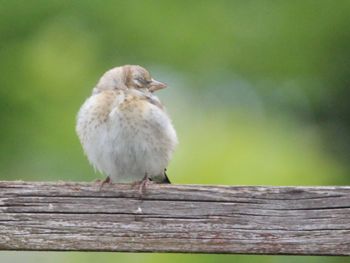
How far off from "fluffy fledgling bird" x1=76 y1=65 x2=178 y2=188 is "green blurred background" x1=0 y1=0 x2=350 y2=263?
1.15 m

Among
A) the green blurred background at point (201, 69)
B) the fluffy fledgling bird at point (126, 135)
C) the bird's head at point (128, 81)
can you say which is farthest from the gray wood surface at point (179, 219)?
the green blurred background at point (201, 69)

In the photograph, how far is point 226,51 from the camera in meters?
6.58

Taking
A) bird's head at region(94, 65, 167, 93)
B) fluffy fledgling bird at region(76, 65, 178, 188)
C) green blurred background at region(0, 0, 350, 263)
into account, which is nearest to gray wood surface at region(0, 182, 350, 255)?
fluffy fledgling bird at region(76, 65, 178, 188)

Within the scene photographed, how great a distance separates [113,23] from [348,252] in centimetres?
398

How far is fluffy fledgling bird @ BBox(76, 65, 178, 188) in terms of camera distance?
4441 millimetres

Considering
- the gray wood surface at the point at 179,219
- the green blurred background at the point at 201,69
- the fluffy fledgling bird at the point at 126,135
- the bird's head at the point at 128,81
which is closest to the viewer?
the gray wood surface at the point at 179,219

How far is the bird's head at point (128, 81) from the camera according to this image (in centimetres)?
472

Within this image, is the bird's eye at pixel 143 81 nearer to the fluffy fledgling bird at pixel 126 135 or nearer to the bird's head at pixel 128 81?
the bird's head at pixel 128 81

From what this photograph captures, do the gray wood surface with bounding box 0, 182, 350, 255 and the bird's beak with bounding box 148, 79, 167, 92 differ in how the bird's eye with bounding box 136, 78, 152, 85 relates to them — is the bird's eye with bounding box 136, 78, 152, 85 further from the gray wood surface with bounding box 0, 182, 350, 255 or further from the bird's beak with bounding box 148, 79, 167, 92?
the gray wood surface with bounding box 0, 182, 350, 255

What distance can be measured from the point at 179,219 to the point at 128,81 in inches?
75.0

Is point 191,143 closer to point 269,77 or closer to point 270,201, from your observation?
point 269,77

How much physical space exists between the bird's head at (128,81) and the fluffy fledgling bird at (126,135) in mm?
92

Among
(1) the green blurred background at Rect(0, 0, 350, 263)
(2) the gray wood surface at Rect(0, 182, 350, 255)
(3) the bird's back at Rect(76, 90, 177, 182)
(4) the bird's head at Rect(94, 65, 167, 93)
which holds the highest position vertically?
(1) the green blurred background at Rect(0, 0, 350, 263)

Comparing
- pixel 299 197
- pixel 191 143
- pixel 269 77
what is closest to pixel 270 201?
pixel 299 197
